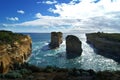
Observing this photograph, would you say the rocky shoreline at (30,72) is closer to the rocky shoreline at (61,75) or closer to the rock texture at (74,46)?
the rocky shoreline at (61,75)

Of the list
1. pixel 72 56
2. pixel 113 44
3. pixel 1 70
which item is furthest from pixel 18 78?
pixel 113 44

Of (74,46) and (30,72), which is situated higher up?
(74,46)

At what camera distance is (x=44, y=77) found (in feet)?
109

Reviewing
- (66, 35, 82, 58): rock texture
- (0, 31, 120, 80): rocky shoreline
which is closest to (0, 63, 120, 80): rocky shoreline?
(0, 31, 120, 80): rocky shoreline

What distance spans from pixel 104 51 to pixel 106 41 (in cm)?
450

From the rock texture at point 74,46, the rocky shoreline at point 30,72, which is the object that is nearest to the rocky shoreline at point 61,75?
the rocky shoreline at point 30,72

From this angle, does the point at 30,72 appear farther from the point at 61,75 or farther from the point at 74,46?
the point at 74,46

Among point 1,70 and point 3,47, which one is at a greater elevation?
point 3,47

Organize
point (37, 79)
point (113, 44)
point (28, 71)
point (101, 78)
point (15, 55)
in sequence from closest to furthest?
point (101, 78), point (37, 79), point (28, 71), point (15, 55), point (113, 44)

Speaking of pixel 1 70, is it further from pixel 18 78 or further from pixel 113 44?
pixel 113 44

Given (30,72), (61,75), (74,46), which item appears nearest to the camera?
(61,75)

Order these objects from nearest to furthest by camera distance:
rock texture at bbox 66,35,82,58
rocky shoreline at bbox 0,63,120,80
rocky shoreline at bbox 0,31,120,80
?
rocky shoreline at bbox 0,63,120,80 < rocky shoreline at bbox 0,31,120,80 < rock texture at bbox 66,35,82,58

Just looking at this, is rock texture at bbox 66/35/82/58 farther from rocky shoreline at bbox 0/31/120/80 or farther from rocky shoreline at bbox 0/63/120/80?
rocky shoreline at bbox 0/63/120/80

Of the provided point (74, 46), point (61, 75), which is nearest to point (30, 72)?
point (61, 75)
